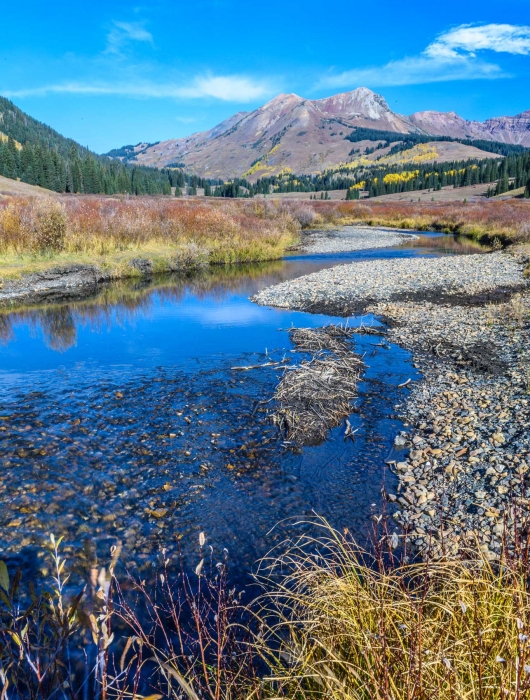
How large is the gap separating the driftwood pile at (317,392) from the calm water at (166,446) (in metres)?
0.25

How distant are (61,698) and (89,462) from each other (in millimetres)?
3338

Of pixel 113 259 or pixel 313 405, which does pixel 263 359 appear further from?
pixel 113 259

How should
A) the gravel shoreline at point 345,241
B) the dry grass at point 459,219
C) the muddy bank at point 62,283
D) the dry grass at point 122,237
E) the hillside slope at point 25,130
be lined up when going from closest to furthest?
the muddy bank at point 62,283
the dry grass at point 122,237
the gravel shoreline at point 345,241
the dry grass at point 459,219
the hillside slope at point 25,130

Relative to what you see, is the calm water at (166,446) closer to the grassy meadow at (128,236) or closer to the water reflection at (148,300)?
the water reflection at (148,300)

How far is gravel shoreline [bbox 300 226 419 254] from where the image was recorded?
107ft

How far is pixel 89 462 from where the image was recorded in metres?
6.32

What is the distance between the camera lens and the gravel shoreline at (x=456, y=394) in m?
5.00

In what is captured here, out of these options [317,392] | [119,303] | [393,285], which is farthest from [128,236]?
[317,392]

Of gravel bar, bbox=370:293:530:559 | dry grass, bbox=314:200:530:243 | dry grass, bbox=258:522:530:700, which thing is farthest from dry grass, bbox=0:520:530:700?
dry grass, bbox=314:200:530:243

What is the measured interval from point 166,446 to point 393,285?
1448 centimetres

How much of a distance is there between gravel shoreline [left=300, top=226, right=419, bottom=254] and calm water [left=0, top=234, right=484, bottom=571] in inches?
836

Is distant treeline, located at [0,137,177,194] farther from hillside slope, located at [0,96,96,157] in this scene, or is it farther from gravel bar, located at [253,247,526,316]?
gravel bar, located at [253,247,526,316]

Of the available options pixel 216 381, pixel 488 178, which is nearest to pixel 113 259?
pixel 216 381

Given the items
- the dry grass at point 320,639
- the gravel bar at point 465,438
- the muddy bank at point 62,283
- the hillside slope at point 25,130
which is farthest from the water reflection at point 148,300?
the hillside slope at point 25,130
